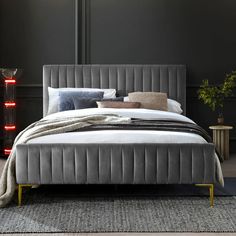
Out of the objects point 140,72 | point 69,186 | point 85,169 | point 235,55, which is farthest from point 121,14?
point 85,169

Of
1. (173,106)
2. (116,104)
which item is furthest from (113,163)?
(173,106)

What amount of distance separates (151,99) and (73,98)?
2.86 ft

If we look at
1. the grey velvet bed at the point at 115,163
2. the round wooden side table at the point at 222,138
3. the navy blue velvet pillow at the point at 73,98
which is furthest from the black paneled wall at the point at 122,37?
the grey velvet bed at the point at 115,163

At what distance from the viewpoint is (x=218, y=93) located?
702cm

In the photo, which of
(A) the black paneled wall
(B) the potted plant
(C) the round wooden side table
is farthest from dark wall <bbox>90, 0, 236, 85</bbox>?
(C) the round wooden side table

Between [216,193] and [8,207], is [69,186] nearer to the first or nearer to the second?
[8,207]

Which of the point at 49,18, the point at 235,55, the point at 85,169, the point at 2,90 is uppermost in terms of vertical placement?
the point at 49,18

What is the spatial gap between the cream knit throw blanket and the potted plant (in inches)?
76.7

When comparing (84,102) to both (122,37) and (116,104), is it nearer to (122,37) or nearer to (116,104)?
(116,104)

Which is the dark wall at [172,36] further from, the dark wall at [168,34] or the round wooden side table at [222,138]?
the round wooden side table at [222,138]

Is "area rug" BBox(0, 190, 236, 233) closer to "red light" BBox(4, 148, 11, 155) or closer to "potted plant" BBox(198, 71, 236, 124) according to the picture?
"red light" BBox(4, 148, 11, 155)

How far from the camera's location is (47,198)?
4.73m

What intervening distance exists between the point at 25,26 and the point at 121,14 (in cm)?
118

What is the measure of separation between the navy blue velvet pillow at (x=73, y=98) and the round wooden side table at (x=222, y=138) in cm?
141
